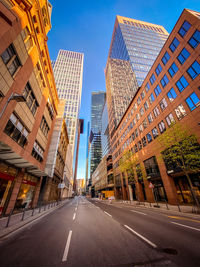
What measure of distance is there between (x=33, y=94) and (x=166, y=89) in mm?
24611

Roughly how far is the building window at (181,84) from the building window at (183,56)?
3.12 m

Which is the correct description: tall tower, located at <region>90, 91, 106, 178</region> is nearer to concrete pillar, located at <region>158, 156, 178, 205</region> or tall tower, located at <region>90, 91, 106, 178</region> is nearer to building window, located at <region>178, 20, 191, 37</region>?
concrete pillar, located at <region>158, 156, 178, 205</region>

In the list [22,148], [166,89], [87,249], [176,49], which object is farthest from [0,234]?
[176,49]

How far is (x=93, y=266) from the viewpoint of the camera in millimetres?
3504

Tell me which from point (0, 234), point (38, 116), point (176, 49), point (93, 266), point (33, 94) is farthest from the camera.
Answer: point (176, 49)

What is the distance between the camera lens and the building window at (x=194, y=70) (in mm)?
16750

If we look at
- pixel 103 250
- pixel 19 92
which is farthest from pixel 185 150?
pixel 19 92

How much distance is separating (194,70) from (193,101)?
492 cm

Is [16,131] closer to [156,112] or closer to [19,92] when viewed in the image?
[19,92]

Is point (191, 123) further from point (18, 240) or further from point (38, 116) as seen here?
point (38, 116)

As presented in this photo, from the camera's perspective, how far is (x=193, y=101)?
17.0 meters

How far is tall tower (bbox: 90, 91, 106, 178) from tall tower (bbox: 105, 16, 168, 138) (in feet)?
171

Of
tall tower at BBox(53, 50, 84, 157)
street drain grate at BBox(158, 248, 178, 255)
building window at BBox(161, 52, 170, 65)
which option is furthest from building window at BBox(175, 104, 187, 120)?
tall tower at BBox(53, 50, 84, 157)

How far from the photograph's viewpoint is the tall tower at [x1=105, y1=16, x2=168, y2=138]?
201 ft
